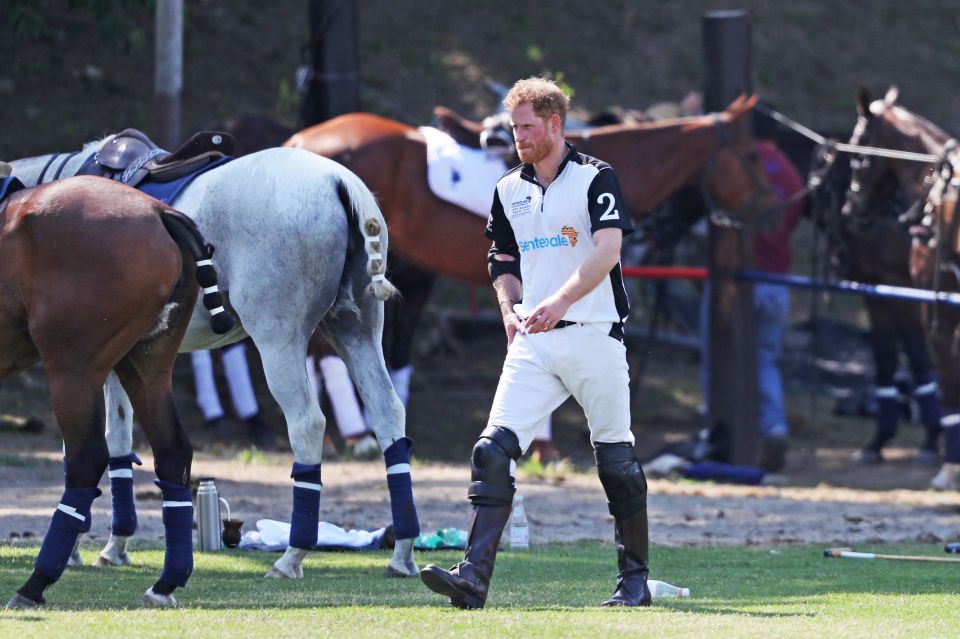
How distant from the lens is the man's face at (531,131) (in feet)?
20.8

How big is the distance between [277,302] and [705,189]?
21.5 ft

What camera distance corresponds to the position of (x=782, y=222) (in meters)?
14.6

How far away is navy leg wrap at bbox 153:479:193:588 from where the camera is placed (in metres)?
6.43

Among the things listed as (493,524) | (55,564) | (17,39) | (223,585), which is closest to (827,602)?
(493,524)

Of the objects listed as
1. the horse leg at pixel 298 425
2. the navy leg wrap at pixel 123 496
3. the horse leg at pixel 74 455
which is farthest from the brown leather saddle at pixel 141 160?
the horse leg at pixel 74 455

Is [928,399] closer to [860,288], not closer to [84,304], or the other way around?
[860,288]

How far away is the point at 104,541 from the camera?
8.88 meters

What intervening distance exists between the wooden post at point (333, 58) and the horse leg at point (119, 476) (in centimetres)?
703

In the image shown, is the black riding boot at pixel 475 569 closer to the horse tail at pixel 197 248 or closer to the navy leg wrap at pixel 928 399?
the horse tail at pixel 197 248

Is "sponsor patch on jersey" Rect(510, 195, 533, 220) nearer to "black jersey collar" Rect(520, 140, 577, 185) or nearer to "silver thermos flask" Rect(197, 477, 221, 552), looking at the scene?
"black jersey collar" Rect(520, 140, 577, 185)

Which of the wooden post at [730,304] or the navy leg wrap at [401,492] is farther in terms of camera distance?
the wooden post at [730,304]

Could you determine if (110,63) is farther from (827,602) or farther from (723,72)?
(827,602)

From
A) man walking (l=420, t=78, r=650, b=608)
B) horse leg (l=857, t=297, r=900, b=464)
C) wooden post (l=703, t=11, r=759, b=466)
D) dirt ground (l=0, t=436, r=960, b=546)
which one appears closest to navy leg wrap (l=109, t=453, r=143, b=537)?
dirt ground (l=0, t=436, r=960, b=546)

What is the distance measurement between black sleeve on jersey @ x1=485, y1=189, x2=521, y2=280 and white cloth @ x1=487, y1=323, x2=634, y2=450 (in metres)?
0.39
